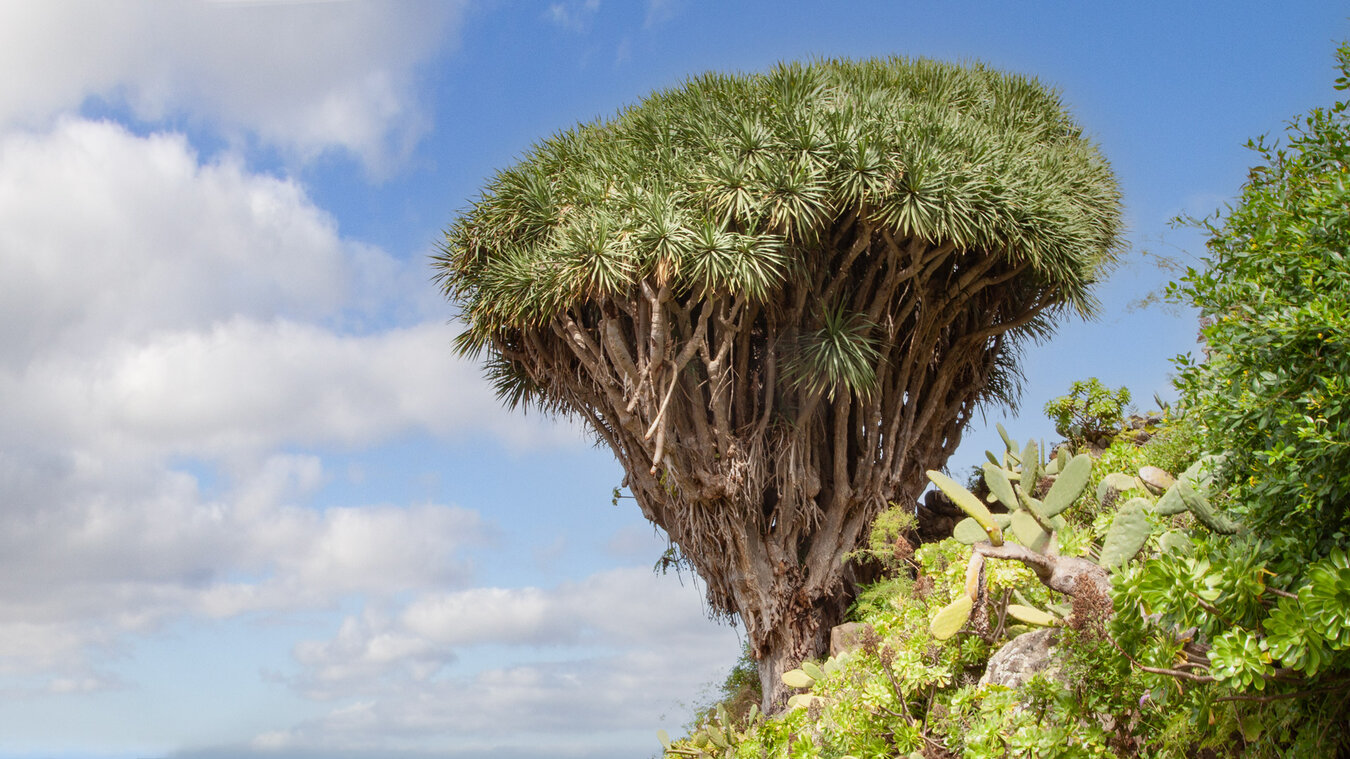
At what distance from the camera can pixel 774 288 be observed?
10.9 meters

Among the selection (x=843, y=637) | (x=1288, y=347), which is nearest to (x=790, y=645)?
(x=843, y=637)

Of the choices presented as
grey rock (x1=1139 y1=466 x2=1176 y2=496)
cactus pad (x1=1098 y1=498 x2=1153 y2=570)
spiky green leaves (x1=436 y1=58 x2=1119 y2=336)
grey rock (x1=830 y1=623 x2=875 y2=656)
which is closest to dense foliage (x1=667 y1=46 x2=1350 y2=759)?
cactus pad (x1=1098 y1=498 x2=1153 y2=570)

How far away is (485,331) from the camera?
11.9 metres

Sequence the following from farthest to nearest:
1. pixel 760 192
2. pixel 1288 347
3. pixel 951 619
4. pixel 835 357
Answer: pixel 835 357 < pixel 760 192 < pixel 951 619 < pixel 1288 347

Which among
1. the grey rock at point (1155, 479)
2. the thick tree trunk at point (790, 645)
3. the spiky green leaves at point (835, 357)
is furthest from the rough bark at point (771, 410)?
the grey rock at point (1155, 479)

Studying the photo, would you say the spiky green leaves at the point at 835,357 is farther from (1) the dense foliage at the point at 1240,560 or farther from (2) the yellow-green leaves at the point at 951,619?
(2) the yellow-green leaves at the point at 951,619

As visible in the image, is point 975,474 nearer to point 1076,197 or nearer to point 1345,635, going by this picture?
point 1076,197

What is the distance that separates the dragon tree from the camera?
10.3 meters

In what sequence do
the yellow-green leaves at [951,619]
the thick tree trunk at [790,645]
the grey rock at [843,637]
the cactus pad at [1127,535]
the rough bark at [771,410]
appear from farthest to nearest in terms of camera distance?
the thick tree trunk at [790,645] → the rough bark at [771,410] → the grey rock at [843,637] → the yellow-green leaves at [951,619] → the cactus pad at [1127,535]

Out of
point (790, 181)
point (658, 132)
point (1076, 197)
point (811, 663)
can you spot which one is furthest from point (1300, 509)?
point (1076, 197)

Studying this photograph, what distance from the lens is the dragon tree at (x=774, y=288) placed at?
1030 centimetres

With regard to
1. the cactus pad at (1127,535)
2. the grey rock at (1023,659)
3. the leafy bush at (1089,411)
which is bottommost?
the grey rock at (1023,659)

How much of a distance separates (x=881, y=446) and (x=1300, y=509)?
8175 millimetres

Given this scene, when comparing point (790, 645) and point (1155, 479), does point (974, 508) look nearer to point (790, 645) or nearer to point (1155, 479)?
point (1155, 479)
